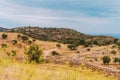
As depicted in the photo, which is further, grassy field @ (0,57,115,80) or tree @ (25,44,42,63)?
tree @ (25,44,42,63)

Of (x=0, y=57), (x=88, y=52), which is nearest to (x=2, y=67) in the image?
(x=0, y=57)

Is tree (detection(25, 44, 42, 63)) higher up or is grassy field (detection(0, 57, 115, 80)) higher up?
grassy field (detection(0, 57, 115, 80))

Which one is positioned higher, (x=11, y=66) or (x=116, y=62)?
(x=11, y=66)

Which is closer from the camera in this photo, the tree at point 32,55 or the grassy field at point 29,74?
the grassy field at point 29,74

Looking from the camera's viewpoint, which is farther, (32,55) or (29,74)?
(32,55)

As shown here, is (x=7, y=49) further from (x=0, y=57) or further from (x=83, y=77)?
(x=83, y=77)

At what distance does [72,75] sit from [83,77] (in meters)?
0.53

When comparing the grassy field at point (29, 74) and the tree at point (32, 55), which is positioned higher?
the grassy field at point (29, 74)

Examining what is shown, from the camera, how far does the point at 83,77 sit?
11.4m

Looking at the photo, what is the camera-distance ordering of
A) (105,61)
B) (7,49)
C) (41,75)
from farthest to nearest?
(105,61), (7,49), (41,75)

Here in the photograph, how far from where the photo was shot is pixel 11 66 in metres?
11.7

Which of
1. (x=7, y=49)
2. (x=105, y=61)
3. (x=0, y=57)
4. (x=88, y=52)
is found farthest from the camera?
(x=88, y=52)

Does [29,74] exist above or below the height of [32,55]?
above

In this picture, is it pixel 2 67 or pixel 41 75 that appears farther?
pixel 2 67
